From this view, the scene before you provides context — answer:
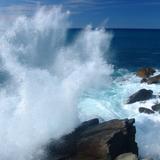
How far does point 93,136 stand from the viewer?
1802 cm

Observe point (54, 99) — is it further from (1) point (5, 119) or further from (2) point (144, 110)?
(2) point (144, 110)

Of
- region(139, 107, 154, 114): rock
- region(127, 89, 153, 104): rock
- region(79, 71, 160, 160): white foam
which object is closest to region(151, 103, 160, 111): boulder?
region(139, 107, 154, 114): rock

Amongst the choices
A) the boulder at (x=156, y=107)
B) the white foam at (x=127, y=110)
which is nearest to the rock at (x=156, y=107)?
the boulder at (x=156, y=107)

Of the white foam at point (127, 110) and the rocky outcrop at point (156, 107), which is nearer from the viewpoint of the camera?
the white foam at point (127, 110)

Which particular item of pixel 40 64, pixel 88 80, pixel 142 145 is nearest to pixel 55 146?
pixel 142 145

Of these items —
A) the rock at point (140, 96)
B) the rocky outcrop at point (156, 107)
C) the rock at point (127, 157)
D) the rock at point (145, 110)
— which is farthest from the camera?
the rock at point (140, 96)

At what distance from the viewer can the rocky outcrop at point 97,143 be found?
17188 millimetres

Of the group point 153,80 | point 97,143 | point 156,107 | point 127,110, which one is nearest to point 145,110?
point 156,107

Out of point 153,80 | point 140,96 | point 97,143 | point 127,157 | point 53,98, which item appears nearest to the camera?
point 127,157

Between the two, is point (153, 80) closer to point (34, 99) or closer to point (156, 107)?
point (156, 107)

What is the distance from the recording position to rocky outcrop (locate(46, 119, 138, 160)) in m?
17.2

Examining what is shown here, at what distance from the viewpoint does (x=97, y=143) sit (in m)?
17.4

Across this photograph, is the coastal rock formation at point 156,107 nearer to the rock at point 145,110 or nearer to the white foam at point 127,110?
the rock at point 145,110

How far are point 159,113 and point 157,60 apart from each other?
1210 inches
